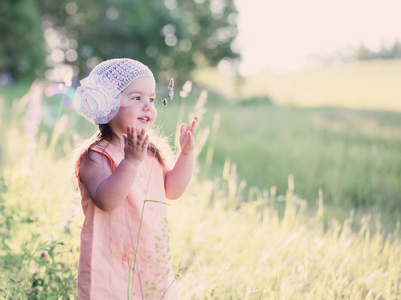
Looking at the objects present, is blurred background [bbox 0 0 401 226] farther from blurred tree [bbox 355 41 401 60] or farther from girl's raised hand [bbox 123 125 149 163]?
blurred tree [bbox 355 41 401 60]

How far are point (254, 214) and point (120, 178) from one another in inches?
96.7

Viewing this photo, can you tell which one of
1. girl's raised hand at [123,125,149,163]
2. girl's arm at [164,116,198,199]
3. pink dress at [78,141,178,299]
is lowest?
pink dress at [78,141,178,299]

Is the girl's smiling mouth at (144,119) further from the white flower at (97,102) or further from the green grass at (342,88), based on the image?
the green grass at (342,88)

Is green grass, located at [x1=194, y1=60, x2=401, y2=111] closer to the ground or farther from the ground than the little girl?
closer to the ground

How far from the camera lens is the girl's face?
6.11ft

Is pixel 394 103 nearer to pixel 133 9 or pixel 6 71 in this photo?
pixel 6 71

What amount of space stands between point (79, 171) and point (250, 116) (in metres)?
8.22

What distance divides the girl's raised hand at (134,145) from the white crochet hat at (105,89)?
211 millimetres

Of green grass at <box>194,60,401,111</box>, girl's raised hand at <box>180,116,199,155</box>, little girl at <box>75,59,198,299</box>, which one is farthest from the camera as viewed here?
green grass at <box>194,60,401,111</box>

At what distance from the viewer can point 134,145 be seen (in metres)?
1.67

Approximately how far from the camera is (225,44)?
31078 millimetres

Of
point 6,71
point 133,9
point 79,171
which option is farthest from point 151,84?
point 133,9

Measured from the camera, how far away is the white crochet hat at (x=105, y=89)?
1.81 metres

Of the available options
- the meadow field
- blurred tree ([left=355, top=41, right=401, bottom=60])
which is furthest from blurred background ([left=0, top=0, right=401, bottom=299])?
blurred tree ([left=355, top=41, right=401, bottom=60])
